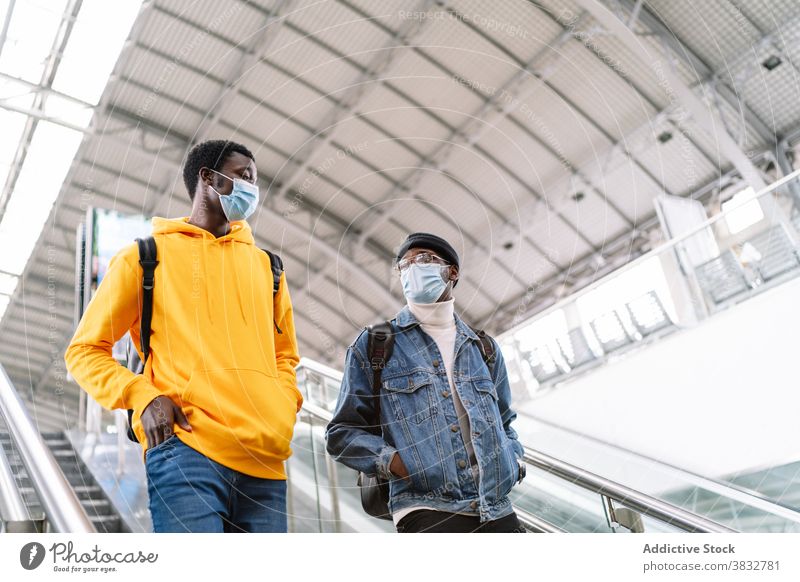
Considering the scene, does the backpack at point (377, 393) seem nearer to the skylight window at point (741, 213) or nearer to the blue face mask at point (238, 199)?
the blue face mask at point (238, 199)

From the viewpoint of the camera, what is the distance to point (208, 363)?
1.49 m

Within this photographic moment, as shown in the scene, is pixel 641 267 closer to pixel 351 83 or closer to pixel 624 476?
pixel 624 476

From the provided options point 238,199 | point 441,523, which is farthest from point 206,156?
point 441,523

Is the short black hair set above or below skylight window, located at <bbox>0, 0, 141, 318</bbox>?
below

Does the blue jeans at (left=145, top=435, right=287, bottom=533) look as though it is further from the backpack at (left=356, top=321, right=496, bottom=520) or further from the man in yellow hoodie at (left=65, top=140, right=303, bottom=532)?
the backpack at (left=356, top=321, right=496, bottom=520)

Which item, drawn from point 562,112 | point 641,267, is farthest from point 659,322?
point 562,112

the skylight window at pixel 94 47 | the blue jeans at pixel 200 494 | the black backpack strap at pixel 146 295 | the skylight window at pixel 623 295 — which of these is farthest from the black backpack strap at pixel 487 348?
the skylight window at pixel 623 295

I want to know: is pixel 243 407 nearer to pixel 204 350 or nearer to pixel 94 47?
pixel 204 350

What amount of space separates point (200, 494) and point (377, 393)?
0.49 meters

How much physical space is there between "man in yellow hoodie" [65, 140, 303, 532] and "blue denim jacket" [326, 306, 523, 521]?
15 centimetres

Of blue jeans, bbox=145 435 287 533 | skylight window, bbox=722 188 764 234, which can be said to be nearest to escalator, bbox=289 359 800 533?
blue jeans, bbox=145 435 287 533

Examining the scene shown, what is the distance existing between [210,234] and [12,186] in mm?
1124

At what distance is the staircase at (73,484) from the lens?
4.73 feet

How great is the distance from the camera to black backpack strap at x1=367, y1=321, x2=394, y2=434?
67.2 inches
